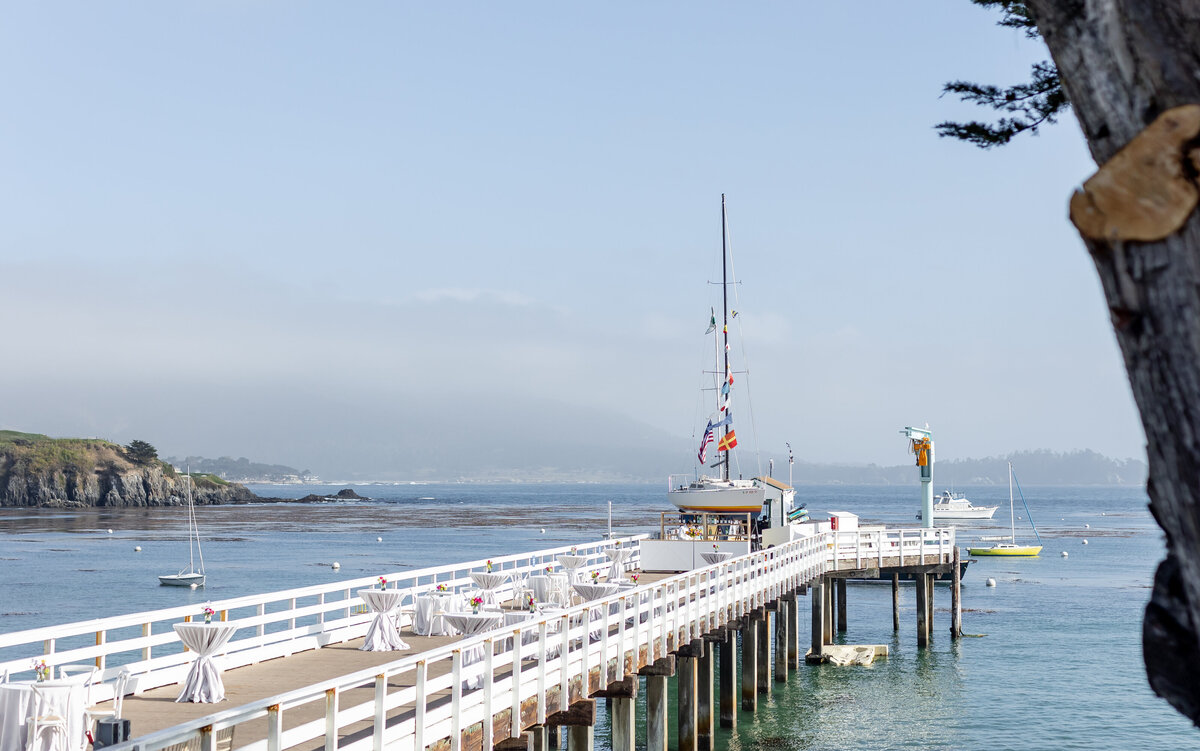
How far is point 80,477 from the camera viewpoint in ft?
541

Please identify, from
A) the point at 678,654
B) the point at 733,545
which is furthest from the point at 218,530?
the point at 678,654

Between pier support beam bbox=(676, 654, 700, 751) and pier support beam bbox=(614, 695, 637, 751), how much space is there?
4.64 meters

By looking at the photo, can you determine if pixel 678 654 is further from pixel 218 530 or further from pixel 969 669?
pixel 218 530

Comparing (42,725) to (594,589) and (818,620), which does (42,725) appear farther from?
(818,620)

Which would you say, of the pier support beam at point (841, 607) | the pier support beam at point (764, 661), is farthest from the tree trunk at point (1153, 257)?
the pier support beam at point (841, 607)

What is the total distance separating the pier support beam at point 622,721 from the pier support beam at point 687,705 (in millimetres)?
4638

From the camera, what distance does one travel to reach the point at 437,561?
248ft

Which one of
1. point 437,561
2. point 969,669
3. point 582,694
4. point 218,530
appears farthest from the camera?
point 218,530

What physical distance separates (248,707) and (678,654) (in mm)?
13436

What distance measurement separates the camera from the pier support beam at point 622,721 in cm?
1744

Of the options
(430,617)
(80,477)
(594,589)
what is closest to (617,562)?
(594,589)

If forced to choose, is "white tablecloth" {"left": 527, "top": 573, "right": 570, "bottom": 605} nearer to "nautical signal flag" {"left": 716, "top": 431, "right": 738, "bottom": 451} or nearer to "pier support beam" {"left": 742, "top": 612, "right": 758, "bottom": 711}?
"pier support beam" {"left": 742, "top": 612, "right": 758, "bottom": 711}

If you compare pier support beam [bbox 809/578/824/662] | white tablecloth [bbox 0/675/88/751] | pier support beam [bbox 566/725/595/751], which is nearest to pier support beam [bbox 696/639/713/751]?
pier support beam [bbox 566/725/595/751]

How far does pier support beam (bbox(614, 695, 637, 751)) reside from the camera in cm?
1744
